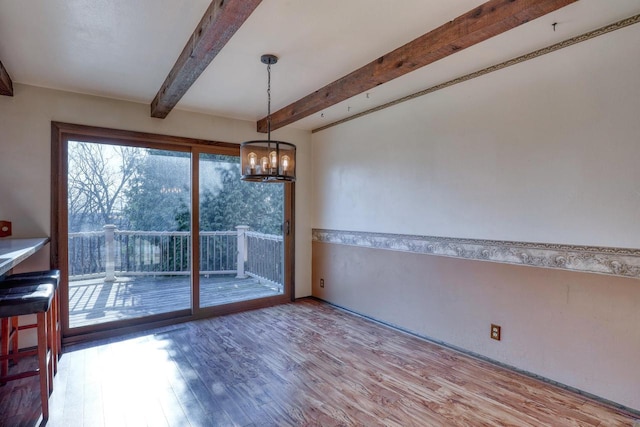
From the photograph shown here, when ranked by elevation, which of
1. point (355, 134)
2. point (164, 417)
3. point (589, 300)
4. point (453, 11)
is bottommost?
point (164, 417)

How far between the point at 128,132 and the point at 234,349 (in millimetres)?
2620

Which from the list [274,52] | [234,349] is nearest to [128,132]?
[274,52]

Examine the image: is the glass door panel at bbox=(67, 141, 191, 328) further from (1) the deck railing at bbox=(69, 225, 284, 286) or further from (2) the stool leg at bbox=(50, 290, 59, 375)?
(2) the stool leg at bbox=(50, 290, 59, 375)

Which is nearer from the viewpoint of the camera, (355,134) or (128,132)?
(128,132)

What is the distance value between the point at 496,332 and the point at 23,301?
11.4 ft

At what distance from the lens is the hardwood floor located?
84.7 inches

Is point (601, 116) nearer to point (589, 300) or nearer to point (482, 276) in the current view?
point (589, 300)

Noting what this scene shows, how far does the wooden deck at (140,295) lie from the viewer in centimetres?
356

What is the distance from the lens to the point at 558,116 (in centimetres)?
248

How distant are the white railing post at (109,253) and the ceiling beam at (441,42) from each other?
8.73 feet

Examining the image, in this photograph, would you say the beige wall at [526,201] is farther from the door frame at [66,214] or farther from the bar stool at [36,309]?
the bar stool at [36,309]

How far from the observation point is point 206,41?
216 centimetres

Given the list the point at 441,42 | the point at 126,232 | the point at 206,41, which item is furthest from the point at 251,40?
the point at 126,232

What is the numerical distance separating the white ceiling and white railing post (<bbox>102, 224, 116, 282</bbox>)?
57.6 inches
